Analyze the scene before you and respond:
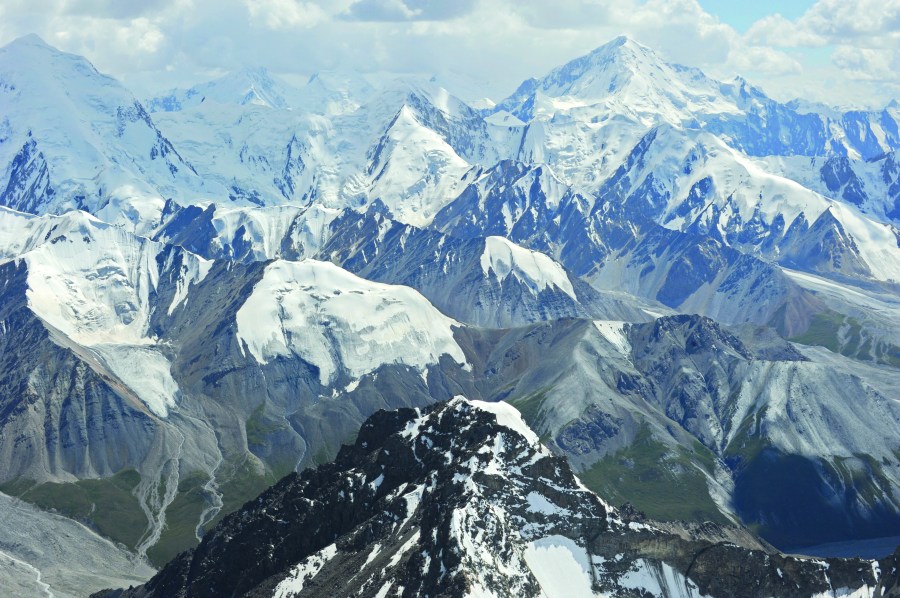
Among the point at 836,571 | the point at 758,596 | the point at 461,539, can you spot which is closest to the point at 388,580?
the point at 461,539

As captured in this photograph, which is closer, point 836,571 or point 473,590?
point 473,590

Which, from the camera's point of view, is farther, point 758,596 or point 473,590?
point 758,596

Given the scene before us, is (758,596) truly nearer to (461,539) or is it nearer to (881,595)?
(881,595)

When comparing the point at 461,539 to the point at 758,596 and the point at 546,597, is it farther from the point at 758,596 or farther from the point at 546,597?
the point at 758,596

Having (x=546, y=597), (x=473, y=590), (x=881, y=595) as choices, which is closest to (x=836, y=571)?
(x=881, y=595)

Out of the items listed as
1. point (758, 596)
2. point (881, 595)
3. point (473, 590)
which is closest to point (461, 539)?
point (473, 590)

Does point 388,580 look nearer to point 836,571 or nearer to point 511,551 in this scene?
point 511,551

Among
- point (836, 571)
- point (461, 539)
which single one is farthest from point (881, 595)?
point (461, 539)
